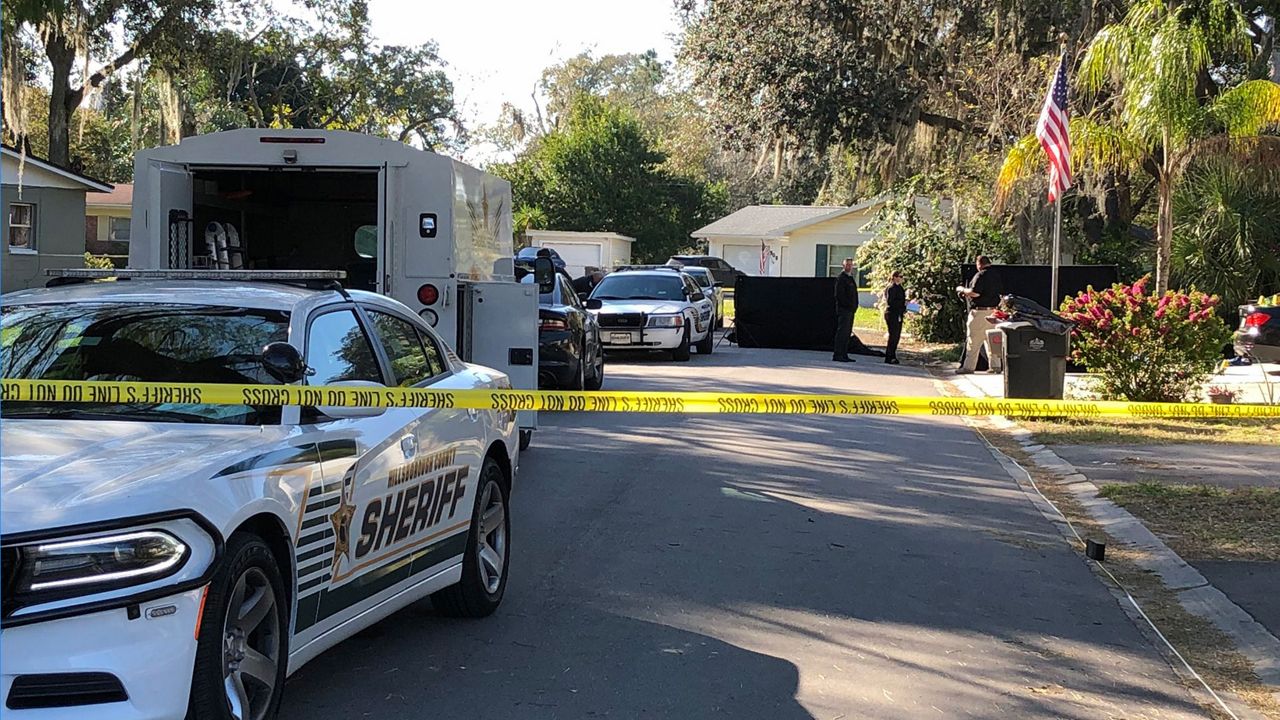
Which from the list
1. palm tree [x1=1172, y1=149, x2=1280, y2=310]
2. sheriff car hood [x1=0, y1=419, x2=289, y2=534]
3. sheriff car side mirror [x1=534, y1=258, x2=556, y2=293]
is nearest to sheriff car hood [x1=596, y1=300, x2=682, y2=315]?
sheriff car side mirror [x1=534, y1=258, x2=556, y2=293]

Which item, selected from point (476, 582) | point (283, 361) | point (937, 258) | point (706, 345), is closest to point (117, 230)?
point (706, 345)

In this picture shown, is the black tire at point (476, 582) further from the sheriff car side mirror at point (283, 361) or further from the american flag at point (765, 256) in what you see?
the american flag at point (765, 256)

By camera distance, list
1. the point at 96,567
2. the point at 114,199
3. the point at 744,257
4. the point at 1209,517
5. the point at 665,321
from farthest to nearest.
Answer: the point at 744,257
the point at 114,199
the point at 665,321
the point at 1209,517
the point at 96,567

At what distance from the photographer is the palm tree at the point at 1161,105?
19.1 meters

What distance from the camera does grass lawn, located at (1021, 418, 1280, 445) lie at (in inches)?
555

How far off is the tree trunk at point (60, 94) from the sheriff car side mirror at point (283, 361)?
23131 mm

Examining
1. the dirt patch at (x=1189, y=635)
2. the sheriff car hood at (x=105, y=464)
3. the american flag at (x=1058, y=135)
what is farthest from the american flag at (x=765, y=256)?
the sheriff car hood at (x=105, y=464)

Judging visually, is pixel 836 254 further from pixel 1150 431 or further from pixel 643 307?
pixel 1150 431

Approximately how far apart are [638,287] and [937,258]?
785 cm

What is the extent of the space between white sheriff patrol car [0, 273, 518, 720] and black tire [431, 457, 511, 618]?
0.01m

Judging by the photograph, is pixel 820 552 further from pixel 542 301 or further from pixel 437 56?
pixel 437 56

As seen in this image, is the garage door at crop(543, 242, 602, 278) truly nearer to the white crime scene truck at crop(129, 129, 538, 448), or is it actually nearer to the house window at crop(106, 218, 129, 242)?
the house window at crop(106, 218, 129, 242)

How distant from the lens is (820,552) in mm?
8625

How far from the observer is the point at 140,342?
5.50 metres
